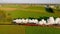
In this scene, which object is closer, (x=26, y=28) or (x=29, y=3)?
(x=26, y=28)

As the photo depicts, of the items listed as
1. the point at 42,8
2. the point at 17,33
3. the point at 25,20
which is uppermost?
the point at 42,8

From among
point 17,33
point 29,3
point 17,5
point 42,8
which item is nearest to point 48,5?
point 42,8

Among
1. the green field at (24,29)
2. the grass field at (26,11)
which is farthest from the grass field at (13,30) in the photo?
the grass field at (26,11)

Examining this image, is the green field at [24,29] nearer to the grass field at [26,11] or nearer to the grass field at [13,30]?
the grass field at [13,30]

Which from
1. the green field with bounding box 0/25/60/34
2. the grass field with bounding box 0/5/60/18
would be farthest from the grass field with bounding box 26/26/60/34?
the grass field with bounding box 0/5/60/18

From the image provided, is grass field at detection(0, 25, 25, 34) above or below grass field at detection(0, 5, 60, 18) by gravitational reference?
below

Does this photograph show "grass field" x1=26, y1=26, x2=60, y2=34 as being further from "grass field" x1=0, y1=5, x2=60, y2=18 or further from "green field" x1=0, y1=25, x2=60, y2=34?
"grass field" x1=0, y1=5, x2=60, y2=18

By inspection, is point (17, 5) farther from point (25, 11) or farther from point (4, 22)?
point (4, 22)

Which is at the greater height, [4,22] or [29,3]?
[29,3]

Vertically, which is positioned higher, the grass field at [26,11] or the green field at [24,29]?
Answer: the grass field at [26,11]

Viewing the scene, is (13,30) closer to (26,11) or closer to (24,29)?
(24,29)

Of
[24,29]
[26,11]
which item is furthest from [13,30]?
[26,11]
